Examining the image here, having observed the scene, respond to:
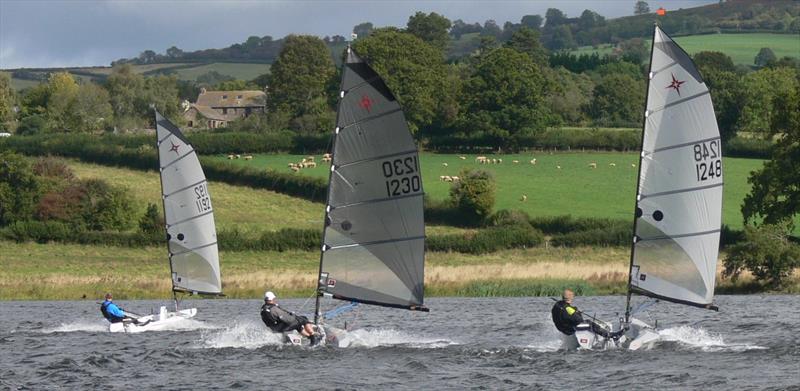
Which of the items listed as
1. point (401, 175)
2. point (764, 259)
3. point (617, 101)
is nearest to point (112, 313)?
point (401, 175)

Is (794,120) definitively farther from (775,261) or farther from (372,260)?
(372,260)

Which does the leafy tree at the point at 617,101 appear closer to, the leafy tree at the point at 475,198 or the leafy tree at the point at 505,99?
the leafy tree at the point at 505,99

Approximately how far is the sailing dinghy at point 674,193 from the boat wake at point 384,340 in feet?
14.4

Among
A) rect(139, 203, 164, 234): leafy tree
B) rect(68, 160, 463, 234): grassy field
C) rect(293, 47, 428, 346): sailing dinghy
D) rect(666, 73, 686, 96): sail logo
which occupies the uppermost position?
rect(666, 73, 686, 96): sail logo

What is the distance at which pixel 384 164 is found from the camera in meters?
31.6

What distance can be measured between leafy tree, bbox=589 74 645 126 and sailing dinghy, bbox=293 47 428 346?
4826 inches

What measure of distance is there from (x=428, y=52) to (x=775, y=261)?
8437cm

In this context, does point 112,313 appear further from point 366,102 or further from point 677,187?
point 677,187

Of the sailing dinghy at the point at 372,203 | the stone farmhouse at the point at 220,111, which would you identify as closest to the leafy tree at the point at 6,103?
the stone farmhouse at the point at 220,111

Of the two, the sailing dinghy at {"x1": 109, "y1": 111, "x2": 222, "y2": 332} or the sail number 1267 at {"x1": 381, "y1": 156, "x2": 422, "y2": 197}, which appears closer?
the sail number 1267 at {"x1": 381, "y1": 156, "x2": 422, "y2": 197}

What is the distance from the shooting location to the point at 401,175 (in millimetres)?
31531

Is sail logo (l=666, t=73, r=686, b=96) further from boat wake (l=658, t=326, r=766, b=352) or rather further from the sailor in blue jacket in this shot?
the sailor in blue jacket

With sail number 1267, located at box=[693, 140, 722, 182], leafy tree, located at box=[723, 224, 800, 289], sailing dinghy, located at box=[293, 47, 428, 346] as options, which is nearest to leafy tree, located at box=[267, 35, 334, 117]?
leafy tree, located at box=[723, 224, 800, 289]

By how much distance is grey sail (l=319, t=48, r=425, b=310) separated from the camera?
103ft
